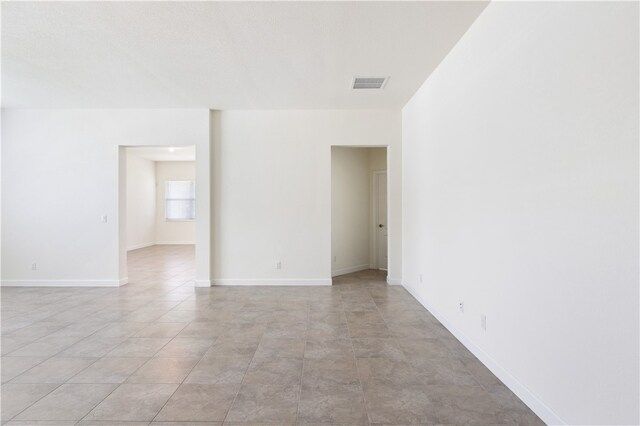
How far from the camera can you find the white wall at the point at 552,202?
1.38m

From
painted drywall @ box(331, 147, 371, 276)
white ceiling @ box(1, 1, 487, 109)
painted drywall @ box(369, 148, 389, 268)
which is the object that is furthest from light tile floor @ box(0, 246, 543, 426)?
white ceiling @ box(1, 1, 487, 109)

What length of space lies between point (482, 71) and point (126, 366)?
12.7 ft

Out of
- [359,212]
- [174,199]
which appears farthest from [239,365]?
[174,199]

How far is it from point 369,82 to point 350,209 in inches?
114

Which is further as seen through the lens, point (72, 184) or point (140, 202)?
point (140, 202)

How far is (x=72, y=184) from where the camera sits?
5168 millimetres

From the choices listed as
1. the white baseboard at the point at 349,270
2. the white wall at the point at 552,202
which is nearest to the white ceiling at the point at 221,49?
the white wall at the point at 552,202

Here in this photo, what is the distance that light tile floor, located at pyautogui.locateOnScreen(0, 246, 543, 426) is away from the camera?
195cm

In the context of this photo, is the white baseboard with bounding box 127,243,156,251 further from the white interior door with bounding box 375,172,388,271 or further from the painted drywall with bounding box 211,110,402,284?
the white interior door with bounding box 375,172,388,271

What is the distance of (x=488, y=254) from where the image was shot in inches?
97.0

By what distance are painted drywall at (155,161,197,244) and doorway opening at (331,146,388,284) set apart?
7391 millimetres

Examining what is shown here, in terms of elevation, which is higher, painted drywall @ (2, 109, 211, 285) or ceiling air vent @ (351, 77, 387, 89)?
ceiling air vent @ (351, 77, 387, 89)

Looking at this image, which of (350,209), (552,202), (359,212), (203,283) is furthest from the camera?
(359,212)

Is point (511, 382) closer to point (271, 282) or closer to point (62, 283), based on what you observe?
point (271, 282)
